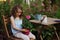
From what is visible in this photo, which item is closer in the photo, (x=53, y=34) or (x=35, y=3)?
(x=53, y=34)

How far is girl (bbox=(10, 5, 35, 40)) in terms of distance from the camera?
5.23 meters

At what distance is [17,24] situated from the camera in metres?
5.49

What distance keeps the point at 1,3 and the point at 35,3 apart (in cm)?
111

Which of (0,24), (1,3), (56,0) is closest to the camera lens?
(0,24)

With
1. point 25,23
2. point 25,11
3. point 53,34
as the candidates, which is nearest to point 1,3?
point 25,11

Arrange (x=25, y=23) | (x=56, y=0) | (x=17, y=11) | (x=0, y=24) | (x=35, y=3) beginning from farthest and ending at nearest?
1. (x=56, y=0)
2. (x=35, y=3)
3. (x=0, y=24)
4. (x=25, y=23)
5. (x=17, y=11)

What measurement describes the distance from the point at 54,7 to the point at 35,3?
696mm

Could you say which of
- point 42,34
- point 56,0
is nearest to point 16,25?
point 42,34

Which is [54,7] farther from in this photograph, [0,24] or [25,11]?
[0,24]

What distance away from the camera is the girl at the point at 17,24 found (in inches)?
206

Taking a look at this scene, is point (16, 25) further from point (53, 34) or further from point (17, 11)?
point (53, 34)

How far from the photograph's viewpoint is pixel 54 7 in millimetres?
8125

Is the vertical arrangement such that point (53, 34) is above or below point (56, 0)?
below

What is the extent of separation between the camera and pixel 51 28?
263 inches
